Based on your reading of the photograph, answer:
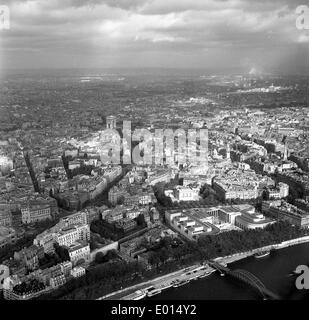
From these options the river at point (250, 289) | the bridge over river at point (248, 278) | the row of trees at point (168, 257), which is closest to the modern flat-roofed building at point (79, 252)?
the row of trees at point (168, 257)

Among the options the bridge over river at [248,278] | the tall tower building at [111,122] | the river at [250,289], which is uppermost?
the tall tower building at [111,122]

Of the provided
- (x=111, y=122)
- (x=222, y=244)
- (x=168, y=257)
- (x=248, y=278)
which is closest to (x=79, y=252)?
(x=168, y=257)

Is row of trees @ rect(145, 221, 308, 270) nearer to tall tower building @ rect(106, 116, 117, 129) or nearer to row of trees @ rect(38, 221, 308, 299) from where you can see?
row of trees @ rect(38, 221, 308, 299)

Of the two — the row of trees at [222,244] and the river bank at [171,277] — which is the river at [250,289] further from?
the row of trees at [222,244]

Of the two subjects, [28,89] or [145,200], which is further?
[28,89]

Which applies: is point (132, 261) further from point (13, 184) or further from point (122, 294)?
point (13, 184)

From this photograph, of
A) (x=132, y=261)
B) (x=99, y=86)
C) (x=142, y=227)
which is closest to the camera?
(x=132, y=261)

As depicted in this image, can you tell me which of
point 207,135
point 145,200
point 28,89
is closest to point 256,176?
point 145,200
